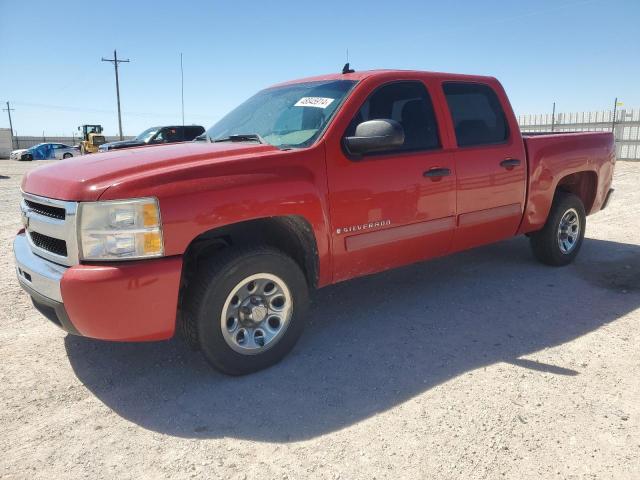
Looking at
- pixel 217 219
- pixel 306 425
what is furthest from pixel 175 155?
pixel 306 425

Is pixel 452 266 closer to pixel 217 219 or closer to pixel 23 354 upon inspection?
pixel 217 219

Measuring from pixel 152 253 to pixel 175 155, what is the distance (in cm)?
71

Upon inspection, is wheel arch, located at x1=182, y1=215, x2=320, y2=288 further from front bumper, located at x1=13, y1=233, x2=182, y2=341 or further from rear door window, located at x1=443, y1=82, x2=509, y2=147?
rear door window, located at x1=443, y1=82, x2=509, y2=147

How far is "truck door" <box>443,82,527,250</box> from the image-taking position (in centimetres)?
412

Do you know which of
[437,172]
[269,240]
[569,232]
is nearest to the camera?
[269,240]

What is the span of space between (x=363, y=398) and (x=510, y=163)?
8.79ft

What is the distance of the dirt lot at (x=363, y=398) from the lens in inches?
91.2

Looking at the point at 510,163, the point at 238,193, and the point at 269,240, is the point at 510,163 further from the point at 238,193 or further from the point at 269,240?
the point at 238,193

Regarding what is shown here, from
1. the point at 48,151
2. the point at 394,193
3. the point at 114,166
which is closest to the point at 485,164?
the point at 394,193

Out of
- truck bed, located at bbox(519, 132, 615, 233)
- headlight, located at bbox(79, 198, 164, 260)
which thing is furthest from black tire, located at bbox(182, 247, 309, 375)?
truck bed, located at bbox(519, 132, 615, 233)

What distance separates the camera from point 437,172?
3.84 metres

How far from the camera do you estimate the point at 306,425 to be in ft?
8.54

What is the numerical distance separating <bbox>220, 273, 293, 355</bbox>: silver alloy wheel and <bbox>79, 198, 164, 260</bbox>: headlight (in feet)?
2.03

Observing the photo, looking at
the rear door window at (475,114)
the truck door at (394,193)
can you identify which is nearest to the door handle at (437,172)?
the truck door at (394,193)
